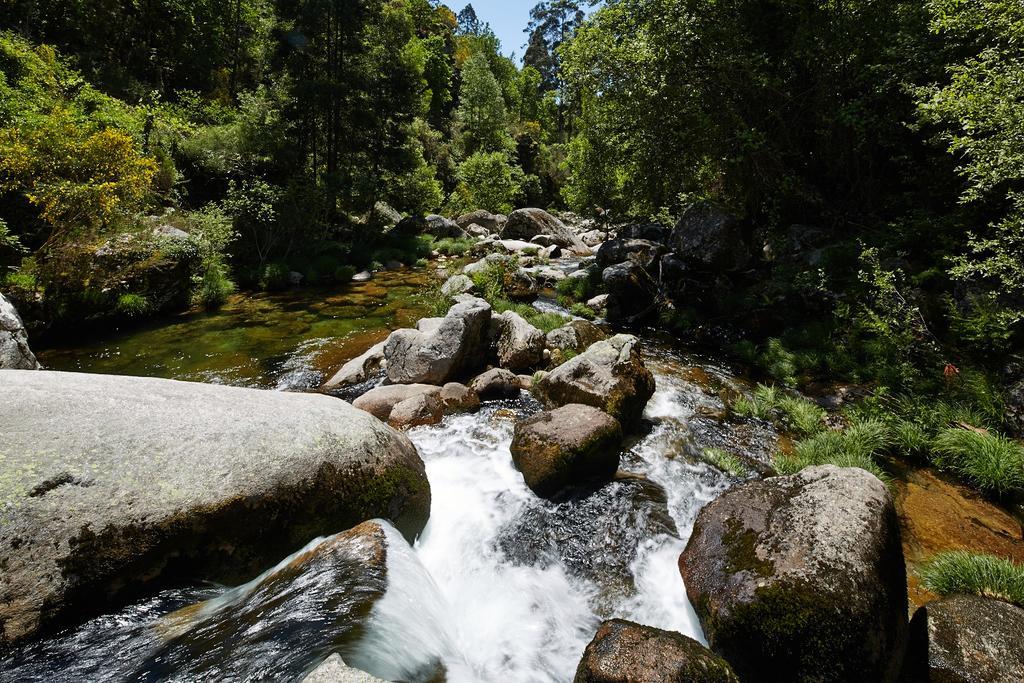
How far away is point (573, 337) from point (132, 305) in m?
11.7

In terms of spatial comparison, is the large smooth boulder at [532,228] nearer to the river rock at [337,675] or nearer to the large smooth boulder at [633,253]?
the large smooth boulder at [633,253]

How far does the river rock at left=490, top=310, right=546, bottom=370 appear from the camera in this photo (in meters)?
9.23

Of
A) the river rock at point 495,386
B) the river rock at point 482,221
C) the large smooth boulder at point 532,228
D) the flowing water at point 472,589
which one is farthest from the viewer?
the river rock at point 482,221

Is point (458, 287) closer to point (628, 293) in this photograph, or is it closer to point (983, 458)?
point (628, 293)

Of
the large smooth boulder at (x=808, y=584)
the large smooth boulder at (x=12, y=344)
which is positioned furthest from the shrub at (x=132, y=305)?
the large smooth boulder at (x=808, y=584)

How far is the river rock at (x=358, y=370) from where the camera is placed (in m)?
8.83

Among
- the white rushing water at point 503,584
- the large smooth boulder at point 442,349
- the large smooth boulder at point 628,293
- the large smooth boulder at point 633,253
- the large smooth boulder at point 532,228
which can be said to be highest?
the large smooth boulder at point 532,228

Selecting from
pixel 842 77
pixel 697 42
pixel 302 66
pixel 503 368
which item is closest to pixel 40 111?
pixel 302 66

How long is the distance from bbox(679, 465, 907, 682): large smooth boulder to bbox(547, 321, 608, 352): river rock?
610 cm

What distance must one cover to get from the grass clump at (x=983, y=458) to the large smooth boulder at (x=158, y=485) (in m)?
6.97

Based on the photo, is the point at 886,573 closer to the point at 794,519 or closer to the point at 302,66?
the point at 794,519

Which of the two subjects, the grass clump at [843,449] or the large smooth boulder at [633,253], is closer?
the grass clump at [843,449]

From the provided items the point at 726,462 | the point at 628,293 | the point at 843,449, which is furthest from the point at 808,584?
the point at 628,293

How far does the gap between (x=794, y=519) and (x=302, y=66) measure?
27.8 meters
